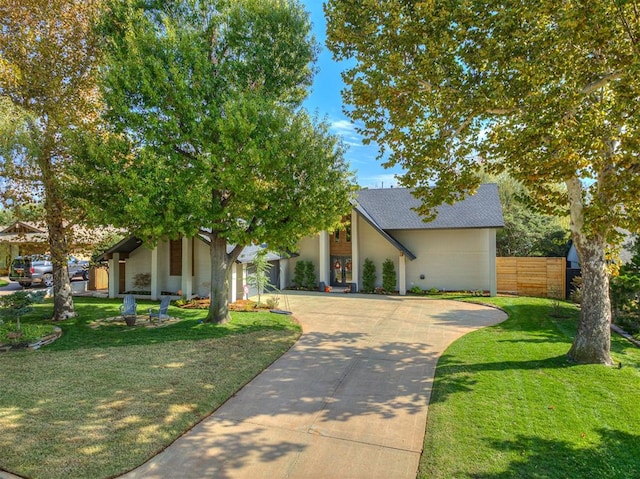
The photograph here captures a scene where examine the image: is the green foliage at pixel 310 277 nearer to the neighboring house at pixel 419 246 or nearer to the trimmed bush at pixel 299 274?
the trimmed bush at pixel 299 274

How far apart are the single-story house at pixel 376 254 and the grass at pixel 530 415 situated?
1058 cm

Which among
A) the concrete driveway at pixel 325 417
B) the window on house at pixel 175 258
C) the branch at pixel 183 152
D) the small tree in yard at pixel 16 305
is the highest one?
the branch at pixel 183 152

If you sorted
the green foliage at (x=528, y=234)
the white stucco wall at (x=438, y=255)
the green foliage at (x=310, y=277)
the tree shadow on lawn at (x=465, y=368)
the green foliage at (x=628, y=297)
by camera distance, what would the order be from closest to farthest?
1. the tree shadow on lawn at (x=465, y=368)
2. the green foliage at (x=628, y=297)
3. the white stucco wall at (x=438, y=255)
4. the green foliage at (x=310, y=277)
5. the green foliage at (x=528, y=234)

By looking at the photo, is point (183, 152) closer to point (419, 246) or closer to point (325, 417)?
point (325, 417)

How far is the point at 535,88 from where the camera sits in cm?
794

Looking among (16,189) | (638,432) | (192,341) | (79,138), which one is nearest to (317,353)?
(192,341)

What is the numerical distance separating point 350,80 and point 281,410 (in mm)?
8339

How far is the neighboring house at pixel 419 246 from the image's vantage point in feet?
66.6

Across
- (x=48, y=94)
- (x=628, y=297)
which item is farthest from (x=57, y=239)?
(x=628, y=297)

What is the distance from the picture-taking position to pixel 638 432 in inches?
215

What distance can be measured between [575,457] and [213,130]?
35.8 ft

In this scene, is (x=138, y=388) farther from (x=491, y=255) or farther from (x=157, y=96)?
(x=491, y=255)

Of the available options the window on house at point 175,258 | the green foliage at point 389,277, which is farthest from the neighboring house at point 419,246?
the window on house at point 175,258

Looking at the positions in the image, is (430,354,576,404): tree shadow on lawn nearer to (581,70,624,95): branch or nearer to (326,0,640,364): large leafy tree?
(326,0,640,364): large leafy tree
